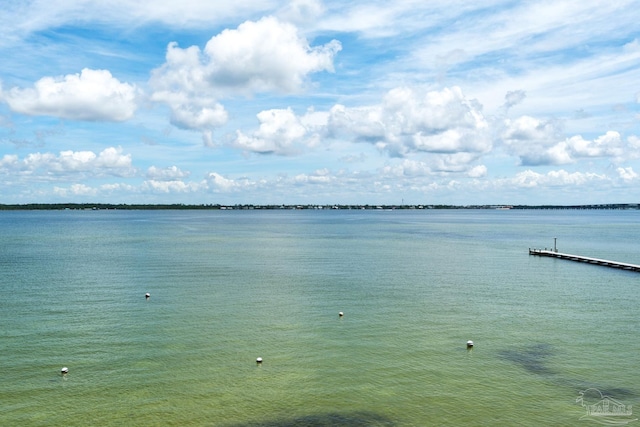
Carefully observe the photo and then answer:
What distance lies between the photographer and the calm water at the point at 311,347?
95.2 feet

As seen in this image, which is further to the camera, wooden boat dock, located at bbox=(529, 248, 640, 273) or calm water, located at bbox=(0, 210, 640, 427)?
wooden boat dock, located at bbox=(529, 248, 640, 273)

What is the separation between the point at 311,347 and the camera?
39938 millimetres

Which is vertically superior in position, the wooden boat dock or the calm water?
the wooden boat dock

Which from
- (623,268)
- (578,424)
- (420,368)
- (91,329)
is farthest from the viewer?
(623,268)

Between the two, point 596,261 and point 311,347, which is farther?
point 596,261

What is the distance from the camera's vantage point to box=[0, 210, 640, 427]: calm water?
2903cm

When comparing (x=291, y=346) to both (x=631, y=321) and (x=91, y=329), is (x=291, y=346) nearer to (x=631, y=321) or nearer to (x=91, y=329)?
(x=91, y=329)

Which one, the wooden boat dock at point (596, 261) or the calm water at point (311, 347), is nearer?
the calm water at point (311, 347)

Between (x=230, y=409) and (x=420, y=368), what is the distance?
13820mm

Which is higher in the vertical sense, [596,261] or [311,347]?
[596,261]

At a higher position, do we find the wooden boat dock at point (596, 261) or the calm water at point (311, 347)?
the wooden boat dock at point (596, 261)

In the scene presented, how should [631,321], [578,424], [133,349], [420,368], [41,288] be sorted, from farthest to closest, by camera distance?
[41,288] → [631,321] → [133,349] → [420,368] → [578,424]

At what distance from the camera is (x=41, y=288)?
63.5m

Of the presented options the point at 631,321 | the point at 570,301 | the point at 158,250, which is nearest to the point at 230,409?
the point at 631,321
